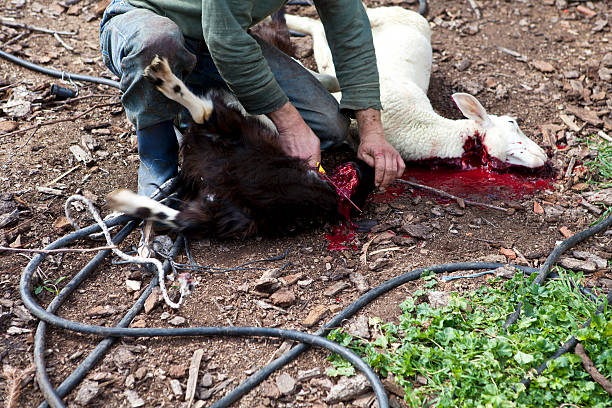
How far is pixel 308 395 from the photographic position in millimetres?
2250

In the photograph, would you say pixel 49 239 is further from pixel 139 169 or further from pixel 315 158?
pixel 315 158

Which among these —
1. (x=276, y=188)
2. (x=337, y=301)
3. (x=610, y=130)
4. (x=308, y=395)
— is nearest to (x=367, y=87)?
(x=276, y=188)

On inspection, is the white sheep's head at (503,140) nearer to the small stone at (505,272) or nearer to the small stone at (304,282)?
the small stone at (505,272)

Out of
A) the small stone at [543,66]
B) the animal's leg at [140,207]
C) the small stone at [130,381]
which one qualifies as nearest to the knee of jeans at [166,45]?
the animal's leg at [140,207]

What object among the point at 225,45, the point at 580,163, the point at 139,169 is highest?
the point at 225,45

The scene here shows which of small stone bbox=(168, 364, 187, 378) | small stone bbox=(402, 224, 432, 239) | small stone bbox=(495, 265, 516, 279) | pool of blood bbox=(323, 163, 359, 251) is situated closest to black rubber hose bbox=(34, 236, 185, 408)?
small stone bbox=(168, 364, 187, 378)

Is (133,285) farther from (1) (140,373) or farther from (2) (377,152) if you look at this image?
(2) (377,152)

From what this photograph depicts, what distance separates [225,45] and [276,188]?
31.3 inches

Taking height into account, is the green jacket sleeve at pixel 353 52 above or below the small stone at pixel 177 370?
above

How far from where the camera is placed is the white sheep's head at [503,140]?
383 cm

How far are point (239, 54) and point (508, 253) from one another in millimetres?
1813

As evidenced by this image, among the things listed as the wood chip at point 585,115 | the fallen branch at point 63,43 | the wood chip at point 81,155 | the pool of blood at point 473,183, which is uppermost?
the fallen branch at point 63,43

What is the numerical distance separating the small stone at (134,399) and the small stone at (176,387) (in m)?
→ 0.13

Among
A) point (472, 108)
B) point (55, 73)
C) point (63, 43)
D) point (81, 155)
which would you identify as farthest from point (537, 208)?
point (63, 43)
